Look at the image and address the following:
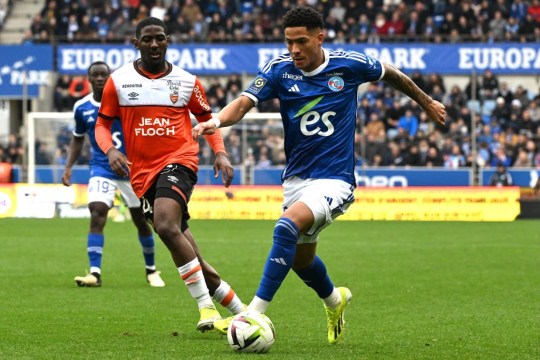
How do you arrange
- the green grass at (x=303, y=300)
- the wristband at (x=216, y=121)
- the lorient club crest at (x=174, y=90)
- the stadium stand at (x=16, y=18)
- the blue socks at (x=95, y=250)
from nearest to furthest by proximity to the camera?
the wristband at (x=216, y=121)
the green grass at (x=303, y=300)
the lorient club crest at (x=174, y=90)
the blue socks at (x=95, y=250)
the stadium stand at (x=16, y=18)

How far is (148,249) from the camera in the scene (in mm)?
13039

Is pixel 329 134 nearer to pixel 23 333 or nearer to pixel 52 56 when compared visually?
pixel 23 333

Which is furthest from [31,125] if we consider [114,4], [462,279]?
[462,279]

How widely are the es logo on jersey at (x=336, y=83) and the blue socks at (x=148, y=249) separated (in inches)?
207

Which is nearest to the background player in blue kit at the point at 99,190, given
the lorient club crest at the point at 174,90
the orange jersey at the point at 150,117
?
the orange jersey at the point at 150,117

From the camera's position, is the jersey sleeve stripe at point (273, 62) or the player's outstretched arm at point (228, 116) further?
the jersey sleeve stripe at point (273, 62)

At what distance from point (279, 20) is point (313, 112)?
27.6 m

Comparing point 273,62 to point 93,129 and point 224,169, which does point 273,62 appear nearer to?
point 224,169

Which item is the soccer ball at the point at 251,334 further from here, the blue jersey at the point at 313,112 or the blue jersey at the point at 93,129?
the blue jersey at the point at 93,129

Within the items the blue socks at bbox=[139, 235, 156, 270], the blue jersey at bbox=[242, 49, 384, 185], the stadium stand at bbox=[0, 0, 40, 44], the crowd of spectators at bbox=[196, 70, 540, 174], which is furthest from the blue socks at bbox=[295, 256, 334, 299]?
the stadium stand at bbox=[0, 0, 40, 44]

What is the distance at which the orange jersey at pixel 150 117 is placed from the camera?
902 centimetres

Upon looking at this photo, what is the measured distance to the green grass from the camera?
799cm

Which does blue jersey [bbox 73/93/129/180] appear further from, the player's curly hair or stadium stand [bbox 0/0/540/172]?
stadium stand [bbox 0/0/540/172]

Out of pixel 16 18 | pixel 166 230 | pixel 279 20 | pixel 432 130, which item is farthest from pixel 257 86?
pixel 16 18
